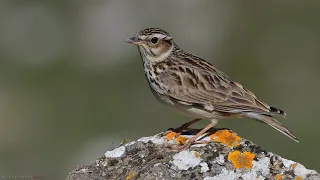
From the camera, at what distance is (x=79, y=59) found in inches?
985

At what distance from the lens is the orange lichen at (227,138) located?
875cm

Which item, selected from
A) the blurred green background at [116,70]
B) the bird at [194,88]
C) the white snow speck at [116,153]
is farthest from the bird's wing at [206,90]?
the blurred green background at [116,70]

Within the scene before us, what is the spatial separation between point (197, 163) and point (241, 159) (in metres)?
0.47

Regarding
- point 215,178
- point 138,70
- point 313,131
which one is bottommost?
point 313,131

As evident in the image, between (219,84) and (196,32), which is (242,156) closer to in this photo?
(219,84)

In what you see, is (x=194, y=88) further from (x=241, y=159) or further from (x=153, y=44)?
(x=241, y=159)

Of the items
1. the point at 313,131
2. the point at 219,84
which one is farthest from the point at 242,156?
the point at 313,131

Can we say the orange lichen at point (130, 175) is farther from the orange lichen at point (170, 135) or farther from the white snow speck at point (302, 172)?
the white snow speck at point (302, 172)

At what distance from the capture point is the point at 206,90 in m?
9.95

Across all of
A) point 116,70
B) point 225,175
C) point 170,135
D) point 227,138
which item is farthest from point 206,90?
point 116,70

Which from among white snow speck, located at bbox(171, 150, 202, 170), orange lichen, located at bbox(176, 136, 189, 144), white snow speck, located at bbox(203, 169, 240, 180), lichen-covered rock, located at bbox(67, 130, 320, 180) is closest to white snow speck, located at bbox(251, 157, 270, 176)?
lichen-covered rock, located at bbox(67, 130, 320, 180)

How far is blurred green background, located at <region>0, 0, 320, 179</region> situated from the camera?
19344 millimetres

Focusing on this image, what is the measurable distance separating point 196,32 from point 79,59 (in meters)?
4.20

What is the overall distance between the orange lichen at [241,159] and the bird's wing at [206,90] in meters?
1.29
